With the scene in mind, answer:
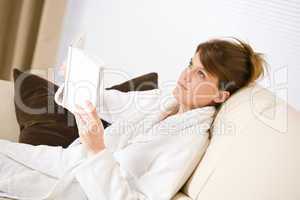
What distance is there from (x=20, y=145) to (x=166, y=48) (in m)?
1.15

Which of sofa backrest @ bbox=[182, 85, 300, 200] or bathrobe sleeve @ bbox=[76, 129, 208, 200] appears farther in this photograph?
→ bathrobe sleeve @ bbox=[76, 129, 208, 200]

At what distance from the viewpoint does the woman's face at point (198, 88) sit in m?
1.51

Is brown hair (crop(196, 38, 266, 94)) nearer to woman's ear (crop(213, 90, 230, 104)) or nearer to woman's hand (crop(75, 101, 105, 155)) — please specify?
woman's ear (crop(213, 90, 230, 104))

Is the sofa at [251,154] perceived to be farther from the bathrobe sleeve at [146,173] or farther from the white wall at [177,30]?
the white wall at [177,30]

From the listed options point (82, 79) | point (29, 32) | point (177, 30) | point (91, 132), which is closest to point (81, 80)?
point (82, 79)

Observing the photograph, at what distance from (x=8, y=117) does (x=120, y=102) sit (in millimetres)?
456

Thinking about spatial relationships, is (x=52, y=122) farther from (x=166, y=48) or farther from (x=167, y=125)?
(x=166, y=48)

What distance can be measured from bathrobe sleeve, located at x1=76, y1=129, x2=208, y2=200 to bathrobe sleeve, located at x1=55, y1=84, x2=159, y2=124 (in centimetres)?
32

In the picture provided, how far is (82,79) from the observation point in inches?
53.1

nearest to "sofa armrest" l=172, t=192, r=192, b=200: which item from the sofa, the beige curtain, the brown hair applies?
the sofa

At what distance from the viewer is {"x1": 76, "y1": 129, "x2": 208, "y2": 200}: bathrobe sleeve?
4.39 ft

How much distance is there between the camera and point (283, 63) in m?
2.24

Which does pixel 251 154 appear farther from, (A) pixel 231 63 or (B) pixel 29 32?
(B) pixel 29 32

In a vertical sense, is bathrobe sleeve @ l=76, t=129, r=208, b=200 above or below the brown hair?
below
